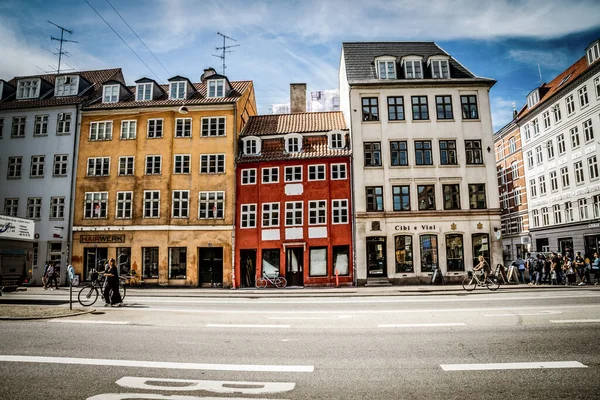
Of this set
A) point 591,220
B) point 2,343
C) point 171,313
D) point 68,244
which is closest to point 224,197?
point 68,244

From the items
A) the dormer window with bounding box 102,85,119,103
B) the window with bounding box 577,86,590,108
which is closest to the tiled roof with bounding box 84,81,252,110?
the dormer window with bounding box 102,85,119,103

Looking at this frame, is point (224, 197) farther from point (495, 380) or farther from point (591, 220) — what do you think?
point (591, 220)

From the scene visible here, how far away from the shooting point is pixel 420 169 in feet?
91.0

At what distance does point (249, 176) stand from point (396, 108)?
12777mm

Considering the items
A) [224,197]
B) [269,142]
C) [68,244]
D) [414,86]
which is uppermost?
[414,86]

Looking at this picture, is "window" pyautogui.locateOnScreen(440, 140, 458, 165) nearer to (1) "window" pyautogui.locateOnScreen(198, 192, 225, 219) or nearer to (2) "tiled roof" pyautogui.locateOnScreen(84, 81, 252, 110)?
(2) "tiled roof" pyautogui.locateOnScreen(84, 81, 252, 110)

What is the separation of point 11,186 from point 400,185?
32067mm

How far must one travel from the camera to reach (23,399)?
459 cm

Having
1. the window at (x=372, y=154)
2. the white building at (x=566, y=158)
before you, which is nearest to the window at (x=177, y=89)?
the window at (x=372, y=154)

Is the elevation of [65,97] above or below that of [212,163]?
above

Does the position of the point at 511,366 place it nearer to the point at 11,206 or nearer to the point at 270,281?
the point at 270,281

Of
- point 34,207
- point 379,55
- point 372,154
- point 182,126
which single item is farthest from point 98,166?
point 379,55

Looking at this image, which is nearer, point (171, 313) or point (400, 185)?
point (171, 313)

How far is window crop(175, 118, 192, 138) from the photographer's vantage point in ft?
98.4
